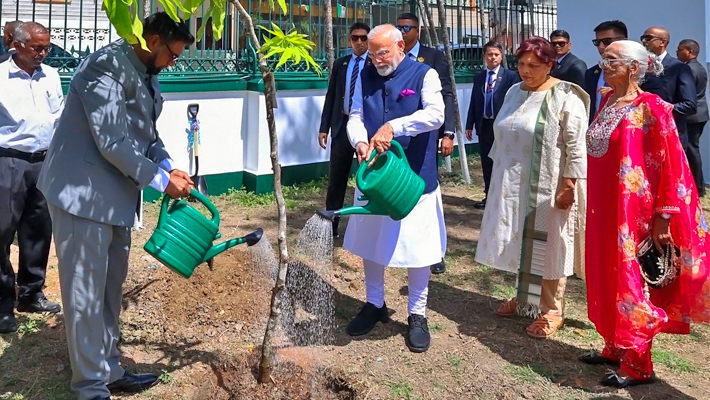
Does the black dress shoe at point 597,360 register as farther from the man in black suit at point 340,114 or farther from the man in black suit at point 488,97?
the man in black suit at point 488,97

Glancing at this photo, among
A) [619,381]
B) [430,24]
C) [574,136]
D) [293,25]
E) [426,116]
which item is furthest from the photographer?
[430,24]

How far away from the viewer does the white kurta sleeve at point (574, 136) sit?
429 centimetres

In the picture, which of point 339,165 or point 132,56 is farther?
point 339,165

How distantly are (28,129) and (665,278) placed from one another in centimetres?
359

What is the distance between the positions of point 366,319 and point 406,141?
3.66 feet

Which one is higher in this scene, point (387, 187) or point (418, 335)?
point (387, 187)

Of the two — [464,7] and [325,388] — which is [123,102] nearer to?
[325,388]

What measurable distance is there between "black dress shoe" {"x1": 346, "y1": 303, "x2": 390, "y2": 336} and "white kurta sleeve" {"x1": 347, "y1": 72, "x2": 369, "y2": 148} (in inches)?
41.4

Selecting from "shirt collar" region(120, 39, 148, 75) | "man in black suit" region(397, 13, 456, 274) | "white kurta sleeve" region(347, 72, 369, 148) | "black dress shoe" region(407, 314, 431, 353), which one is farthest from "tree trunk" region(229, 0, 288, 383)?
"man in black suit" region(397, 13, 456, 274)

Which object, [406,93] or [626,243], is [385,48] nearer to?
[406,93]

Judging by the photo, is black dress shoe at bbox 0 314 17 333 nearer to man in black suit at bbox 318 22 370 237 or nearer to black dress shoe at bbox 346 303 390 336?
black dress shoe at bbox 346 303 390 336

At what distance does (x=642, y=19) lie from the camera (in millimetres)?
9656

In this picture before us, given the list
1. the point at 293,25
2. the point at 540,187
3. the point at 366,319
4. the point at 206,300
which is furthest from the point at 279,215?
the point at 293,25

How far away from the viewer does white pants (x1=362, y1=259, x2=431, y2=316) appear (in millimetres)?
4426
